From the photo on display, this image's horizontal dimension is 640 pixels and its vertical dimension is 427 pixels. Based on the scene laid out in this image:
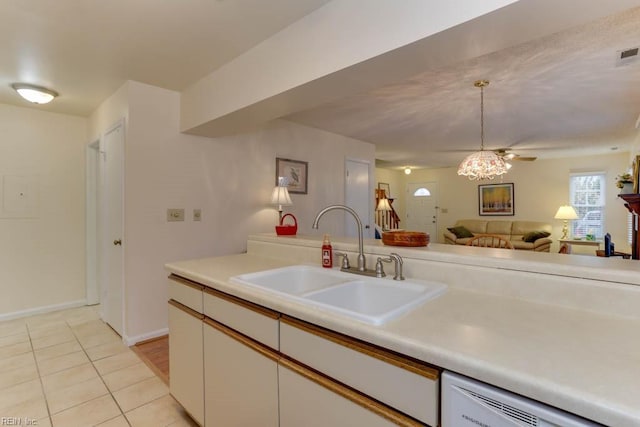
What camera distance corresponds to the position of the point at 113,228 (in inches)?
119

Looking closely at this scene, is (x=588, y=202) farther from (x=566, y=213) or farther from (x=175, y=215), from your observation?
(x=175, y=215)

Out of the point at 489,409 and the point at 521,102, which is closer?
the point at 489,409

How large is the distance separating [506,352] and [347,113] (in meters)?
3.27

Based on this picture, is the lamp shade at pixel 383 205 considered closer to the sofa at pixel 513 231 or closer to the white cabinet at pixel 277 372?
the sofa at pixel 513 231

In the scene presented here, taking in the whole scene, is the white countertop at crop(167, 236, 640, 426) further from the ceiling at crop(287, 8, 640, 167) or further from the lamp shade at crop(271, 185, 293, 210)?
the lamp shade at crop(271, 185, 293, 210)

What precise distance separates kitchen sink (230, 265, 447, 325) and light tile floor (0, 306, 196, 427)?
1009mm

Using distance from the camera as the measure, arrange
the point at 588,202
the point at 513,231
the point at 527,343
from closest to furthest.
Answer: the point at 527,343
the point at 588,202
the point at 513,231

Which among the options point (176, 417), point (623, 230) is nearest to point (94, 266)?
point (176, 417)

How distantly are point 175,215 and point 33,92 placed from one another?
1.61 metres

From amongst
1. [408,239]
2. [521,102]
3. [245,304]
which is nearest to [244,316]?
[245,304]

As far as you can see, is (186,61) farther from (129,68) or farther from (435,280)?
(435,280)

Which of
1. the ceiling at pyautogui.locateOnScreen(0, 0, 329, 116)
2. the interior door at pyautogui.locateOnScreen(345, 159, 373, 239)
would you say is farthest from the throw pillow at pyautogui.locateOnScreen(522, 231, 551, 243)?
the ceiling at pyautogui.locateOnScreen(0, 0, 329, 116)

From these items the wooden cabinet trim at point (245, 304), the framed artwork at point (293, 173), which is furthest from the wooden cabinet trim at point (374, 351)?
the framed artwork at point (293, 173)

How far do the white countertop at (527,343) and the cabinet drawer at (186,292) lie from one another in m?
0.56
